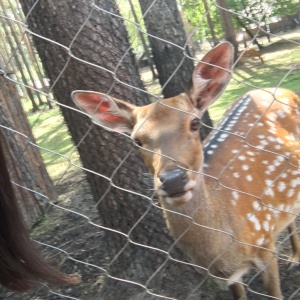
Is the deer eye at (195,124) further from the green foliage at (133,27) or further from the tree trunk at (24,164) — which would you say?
the tree trunk at (24,164)

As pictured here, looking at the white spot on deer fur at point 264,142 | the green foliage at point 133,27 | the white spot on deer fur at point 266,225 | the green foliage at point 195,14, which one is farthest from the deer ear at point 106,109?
the green foliage at point 195,14

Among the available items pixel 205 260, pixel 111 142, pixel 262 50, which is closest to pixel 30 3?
pixel 111 142

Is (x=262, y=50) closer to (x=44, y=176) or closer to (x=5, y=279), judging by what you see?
(x=44, y=176)

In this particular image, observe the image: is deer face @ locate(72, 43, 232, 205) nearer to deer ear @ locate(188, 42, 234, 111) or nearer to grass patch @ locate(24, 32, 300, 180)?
deer ear @ locate(188, 42, 234, 111)

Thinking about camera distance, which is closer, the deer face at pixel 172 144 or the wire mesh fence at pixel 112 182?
the deer face at pixel 172 144

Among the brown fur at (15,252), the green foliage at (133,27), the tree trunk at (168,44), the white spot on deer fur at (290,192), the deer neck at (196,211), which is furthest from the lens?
the tree trunk at (168,44)

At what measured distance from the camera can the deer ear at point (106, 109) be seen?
1895mm

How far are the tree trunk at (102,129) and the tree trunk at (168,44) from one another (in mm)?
1844

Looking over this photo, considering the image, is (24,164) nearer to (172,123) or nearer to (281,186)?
(281,186)

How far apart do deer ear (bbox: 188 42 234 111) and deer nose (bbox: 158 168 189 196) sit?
30cm

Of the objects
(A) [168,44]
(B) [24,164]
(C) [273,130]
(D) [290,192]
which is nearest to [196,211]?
(D) [290,192]

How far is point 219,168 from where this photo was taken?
2.59 m

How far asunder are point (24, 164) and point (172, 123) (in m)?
2.65

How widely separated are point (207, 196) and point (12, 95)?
2.90 m
